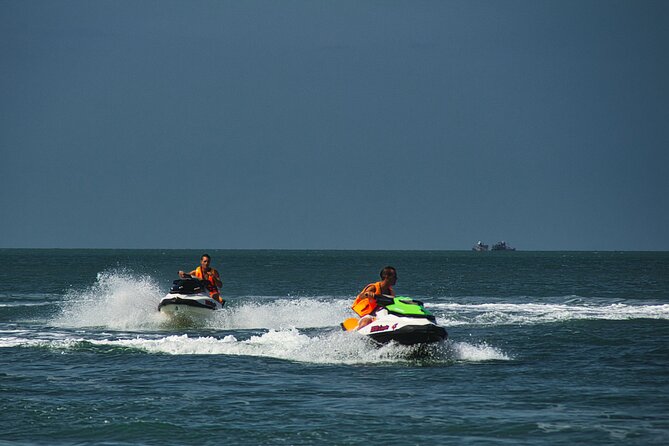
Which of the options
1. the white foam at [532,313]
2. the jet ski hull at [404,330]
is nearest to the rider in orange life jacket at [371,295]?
the jet ski hull at [404,330]

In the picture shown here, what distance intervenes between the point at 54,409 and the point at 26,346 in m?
7.36

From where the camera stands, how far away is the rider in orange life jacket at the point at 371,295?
667 inches

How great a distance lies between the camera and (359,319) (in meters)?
17.3

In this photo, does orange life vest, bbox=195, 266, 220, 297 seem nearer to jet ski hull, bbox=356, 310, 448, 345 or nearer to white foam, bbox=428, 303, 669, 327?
white foam, bbox=428, 303, 669, 327

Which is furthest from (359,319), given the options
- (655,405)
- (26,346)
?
(26,346)

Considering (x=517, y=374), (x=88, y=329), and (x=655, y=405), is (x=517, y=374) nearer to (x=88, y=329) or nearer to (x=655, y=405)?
(x=655, y=405)

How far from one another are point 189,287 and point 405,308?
29.6 ft

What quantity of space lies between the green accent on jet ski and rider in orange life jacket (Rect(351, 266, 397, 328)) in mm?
335

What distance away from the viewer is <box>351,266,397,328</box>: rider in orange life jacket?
16938mm

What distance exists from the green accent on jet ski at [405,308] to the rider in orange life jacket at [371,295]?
335 mm

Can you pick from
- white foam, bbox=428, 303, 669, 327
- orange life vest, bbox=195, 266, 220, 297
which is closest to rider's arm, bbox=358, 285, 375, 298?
orange life vest, bbox=195, 266, 220, 297

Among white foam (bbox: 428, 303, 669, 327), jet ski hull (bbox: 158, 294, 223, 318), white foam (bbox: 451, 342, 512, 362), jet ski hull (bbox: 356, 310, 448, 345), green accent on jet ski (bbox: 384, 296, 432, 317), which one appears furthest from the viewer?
white foam (bbox: 428, 303, 669, 327)

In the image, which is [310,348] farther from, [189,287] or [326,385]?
[189,287]

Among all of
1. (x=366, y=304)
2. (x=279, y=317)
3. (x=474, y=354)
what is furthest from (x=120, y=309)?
(x=474, y=354)
